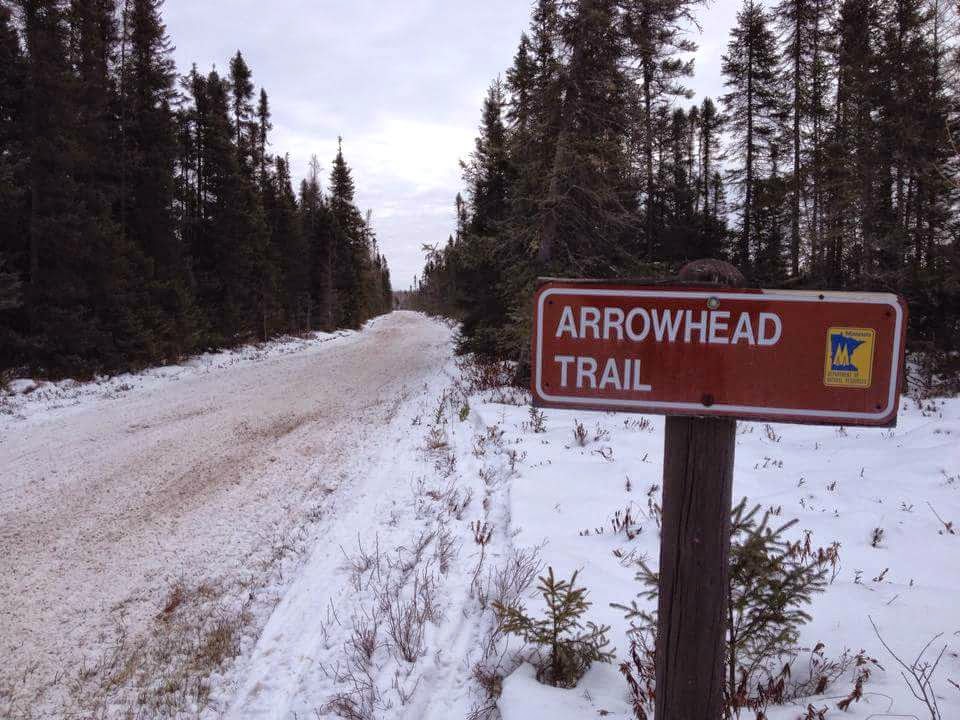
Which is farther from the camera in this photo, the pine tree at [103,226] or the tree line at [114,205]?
the pine tree at [103,226]

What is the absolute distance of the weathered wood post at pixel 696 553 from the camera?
1575mm

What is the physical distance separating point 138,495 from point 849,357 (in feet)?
21.6

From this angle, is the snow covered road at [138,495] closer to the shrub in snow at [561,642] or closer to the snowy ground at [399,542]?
the snowy ground at [399,542]

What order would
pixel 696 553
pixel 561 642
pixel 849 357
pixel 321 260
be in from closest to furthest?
pixel 849 357
pixel 696 553
pixel 561 642
pixel 321 260

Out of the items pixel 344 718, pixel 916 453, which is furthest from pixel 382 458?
pixel 916 453

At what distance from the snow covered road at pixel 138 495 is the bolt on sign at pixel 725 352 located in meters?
3.59

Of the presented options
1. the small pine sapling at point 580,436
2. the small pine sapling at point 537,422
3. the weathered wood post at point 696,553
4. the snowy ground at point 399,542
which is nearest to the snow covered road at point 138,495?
the snowy ground at point 399,542

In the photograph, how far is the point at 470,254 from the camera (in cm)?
1346

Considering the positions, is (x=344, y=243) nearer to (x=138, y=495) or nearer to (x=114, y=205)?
(x=114, y=205)

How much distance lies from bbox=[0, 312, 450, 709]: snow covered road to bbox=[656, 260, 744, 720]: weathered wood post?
135 inches

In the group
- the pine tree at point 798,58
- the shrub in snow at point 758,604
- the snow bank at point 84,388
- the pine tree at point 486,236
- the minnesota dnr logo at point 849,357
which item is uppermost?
the pine tree at point 798,58

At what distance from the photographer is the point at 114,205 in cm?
1792

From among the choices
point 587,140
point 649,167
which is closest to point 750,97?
point 649,167

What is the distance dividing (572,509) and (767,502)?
1891 millimetres
